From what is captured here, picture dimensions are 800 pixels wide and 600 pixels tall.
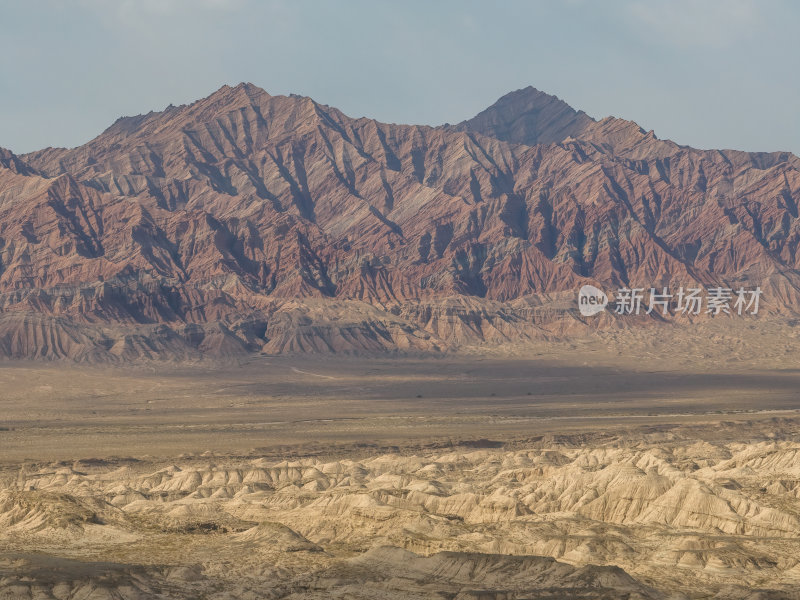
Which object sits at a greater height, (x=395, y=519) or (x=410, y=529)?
(x=410, y=529)

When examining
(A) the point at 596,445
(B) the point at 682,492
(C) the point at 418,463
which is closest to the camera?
(B) the point at 682,492

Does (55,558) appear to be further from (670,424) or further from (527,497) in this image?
(670,424)

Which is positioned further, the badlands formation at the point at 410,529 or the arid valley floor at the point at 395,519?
the arid valley floor at the point at 395,519

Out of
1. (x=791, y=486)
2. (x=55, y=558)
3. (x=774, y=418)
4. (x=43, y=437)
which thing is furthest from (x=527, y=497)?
(x=774, y=418)

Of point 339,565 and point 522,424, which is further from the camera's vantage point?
point 522,424

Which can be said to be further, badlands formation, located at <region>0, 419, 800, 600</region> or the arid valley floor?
the arid valley floor

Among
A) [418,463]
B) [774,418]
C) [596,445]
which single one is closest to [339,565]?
[418,463]

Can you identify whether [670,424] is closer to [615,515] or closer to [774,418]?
[774,418]

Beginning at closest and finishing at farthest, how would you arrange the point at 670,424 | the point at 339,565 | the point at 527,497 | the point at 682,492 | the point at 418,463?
the point at 339,565, the point at 682,492, the point at 527,497, the point at 418,463, the point at 670,424

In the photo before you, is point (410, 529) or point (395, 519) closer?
point (410, 529)
